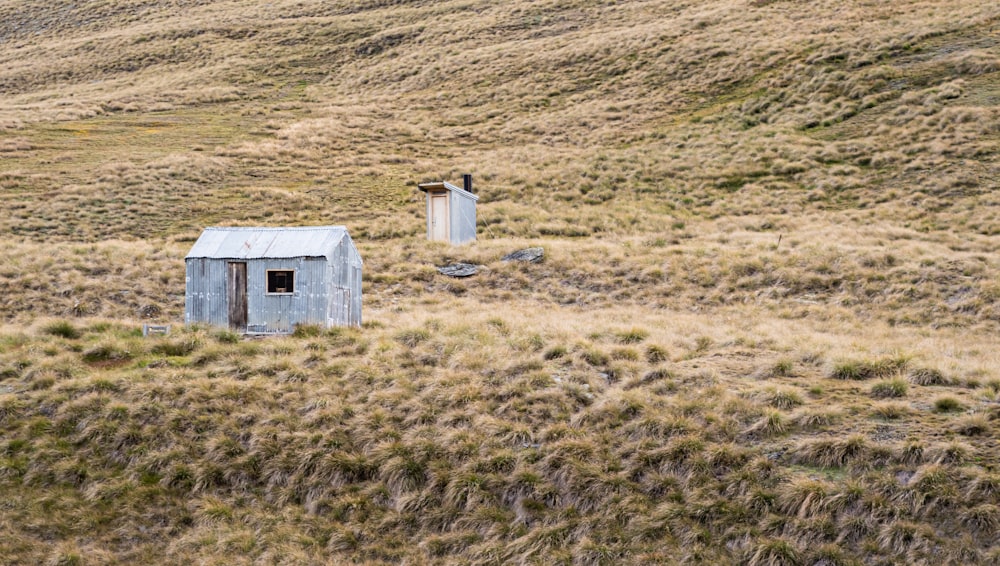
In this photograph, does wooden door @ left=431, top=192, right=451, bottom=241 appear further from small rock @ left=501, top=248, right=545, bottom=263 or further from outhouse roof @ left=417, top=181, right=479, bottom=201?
small rock @ left=501, top=248, right=545, bottom=263

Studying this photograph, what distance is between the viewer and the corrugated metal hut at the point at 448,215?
2997 cm

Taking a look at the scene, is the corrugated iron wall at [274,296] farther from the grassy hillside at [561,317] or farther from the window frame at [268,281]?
the grassy hillside at [561,317]

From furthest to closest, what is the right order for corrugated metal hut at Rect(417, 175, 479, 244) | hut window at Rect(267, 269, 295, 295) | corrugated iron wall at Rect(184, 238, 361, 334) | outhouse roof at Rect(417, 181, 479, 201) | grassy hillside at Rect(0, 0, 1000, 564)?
corrugated metal hut at Rect(417, 175, 479, 244), outhouse roof at Rect(417, 181, 479, 201), hut window at Rect(267, 269, 295, 295), corrugated iron wall at Rect(184, 238, 361, 334), grassy hillside at Rect(0, 0, 1000, 564)

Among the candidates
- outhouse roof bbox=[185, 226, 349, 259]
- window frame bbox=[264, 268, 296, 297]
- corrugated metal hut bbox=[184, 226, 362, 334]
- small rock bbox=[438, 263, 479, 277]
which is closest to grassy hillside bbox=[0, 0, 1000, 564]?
small rock bbox=[438, 263, 479, 277]

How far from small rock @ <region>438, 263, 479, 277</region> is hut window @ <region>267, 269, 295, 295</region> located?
814 centimetres

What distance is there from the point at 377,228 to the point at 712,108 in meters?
22.2

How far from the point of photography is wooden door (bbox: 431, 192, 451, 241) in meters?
30.2

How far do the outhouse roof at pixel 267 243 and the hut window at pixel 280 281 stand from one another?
0.45 m

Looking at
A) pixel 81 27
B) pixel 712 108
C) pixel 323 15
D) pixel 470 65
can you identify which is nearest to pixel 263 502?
pixel 712 108

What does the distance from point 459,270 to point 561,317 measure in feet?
22.5

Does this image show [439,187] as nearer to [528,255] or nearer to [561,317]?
[528,255]

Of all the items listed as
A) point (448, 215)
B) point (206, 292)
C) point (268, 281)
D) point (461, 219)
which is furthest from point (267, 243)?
point (461, 219)

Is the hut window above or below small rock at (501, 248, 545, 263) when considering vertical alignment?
below

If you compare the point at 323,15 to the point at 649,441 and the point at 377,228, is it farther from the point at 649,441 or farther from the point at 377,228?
the point at 649,441
